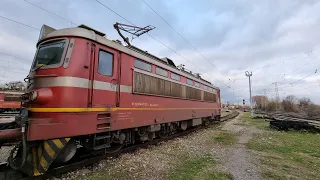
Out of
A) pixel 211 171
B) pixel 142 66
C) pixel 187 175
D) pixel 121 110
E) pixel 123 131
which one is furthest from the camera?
pixel 142 66

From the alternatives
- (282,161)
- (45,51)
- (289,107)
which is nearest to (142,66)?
(45,51)

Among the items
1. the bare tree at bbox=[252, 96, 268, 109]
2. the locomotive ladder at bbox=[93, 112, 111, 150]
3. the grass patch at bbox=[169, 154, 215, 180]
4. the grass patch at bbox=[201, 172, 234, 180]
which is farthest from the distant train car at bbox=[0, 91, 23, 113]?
the bare tree at bbox=[252, 96, 268, 109]

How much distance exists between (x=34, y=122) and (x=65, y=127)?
0.71 m

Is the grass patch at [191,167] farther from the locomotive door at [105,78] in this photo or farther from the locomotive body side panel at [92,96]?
the locomotive door at [105,78]

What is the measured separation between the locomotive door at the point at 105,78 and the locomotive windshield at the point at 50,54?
932 mm

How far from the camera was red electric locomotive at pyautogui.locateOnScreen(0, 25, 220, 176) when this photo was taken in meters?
5.05

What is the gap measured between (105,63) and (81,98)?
57.6 inches

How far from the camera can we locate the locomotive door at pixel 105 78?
6.10m

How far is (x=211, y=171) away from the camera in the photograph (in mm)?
6156

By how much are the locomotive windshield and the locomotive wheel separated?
86.8 inches

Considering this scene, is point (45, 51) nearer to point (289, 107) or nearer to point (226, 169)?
point (226, 169)

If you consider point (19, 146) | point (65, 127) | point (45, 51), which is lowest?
point (19, 146)

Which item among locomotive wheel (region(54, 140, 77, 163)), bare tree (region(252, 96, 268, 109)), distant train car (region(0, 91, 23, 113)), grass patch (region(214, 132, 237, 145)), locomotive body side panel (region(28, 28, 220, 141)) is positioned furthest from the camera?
bare tree (region(252, 96, 268, 109))

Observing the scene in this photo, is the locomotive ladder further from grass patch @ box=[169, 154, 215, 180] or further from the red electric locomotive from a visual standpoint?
grass patch @ box=[169, 154, 215, 180]
